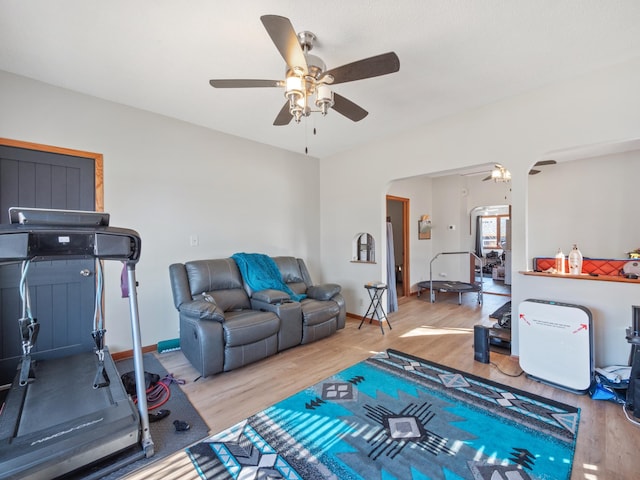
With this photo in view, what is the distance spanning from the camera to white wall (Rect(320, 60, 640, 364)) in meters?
2.52

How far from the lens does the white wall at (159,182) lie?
9.31 feet

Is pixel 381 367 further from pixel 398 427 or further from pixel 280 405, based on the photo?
pixel 280 405

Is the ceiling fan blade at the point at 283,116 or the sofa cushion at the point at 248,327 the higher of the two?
the ceiling fan blade at the point at 283,116

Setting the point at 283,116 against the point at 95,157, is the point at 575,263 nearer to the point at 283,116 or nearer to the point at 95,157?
the point at 283,116

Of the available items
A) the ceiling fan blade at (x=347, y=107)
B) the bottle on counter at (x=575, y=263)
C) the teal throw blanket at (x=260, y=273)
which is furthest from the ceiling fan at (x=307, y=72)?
the bottle on counter at (x=575, y=263)

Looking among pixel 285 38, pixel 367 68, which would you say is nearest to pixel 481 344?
pixel 367 68

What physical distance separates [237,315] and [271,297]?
0.42m

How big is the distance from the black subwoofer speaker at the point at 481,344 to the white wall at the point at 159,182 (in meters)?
3.01

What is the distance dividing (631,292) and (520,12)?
2.44 metres

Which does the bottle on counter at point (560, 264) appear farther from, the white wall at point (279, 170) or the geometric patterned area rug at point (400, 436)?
the geometric patterned area rug at point (400, 436)

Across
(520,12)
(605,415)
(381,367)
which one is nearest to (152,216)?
(381,367)

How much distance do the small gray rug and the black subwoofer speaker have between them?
2.69 m

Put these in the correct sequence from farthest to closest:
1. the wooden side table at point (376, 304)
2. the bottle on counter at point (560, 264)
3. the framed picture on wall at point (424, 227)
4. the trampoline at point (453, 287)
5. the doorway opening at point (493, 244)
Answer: the doorway opening at point (493, 244), the framed picture on wall at point (424, 227), the trampoline at point (453, 287), the wooden side table at point (376, 304), the bottle on counter at point (560, 264)

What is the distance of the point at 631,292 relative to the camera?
2.45 m
